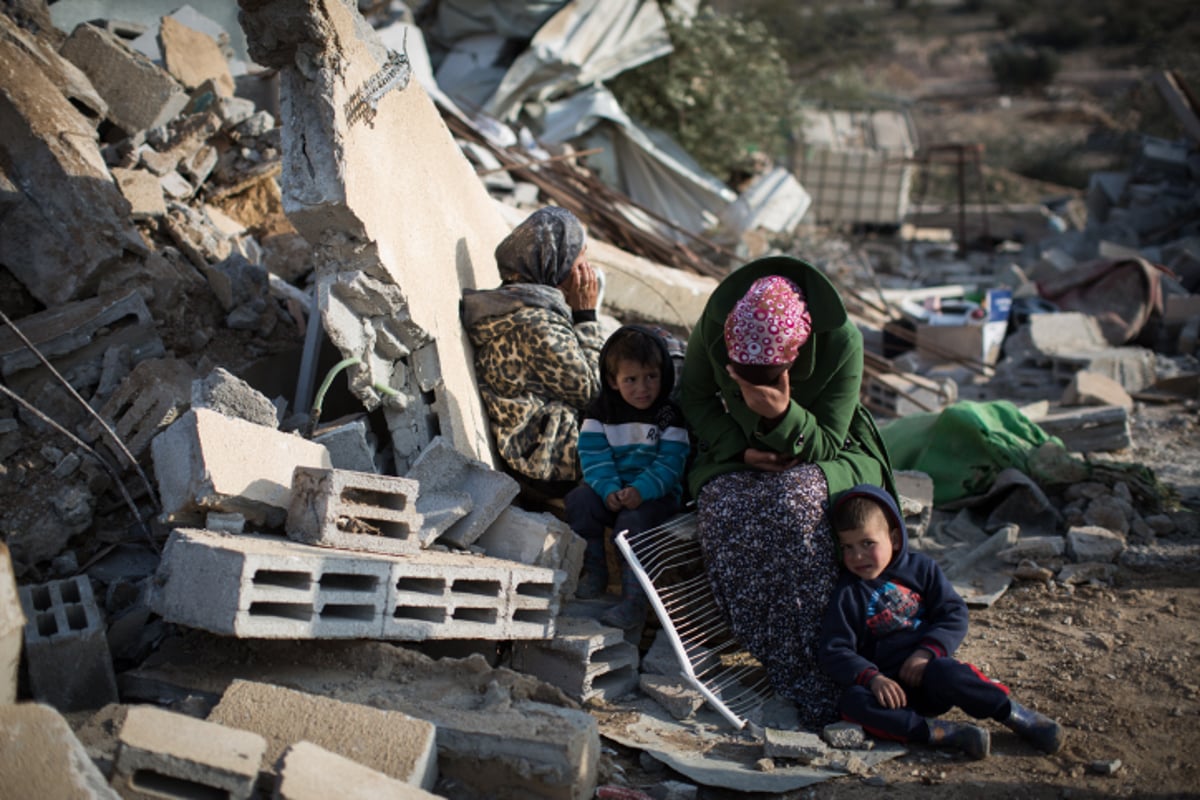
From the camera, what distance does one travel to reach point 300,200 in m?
3.69

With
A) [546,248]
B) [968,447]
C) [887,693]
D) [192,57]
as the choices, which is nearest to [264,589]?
[887,693]

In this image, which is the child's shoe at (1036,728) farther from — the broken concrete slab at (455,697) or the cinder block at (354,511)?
the cinder block at (354,511)

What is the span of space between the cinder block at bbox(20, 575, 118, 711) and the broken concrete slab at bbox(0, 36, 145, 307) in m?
1.90

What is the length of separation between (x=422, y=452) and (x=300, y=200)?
3.38 ft

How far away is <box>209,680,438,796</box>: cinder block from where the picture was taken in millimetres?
2674

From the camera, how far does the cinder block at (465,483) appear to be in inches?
147

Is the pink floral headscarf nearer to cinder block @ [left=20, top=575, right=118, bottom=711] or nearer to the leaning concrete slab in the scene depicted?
the leaning concrete slab

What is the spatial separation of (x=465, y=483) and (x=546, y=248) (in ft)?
4.28

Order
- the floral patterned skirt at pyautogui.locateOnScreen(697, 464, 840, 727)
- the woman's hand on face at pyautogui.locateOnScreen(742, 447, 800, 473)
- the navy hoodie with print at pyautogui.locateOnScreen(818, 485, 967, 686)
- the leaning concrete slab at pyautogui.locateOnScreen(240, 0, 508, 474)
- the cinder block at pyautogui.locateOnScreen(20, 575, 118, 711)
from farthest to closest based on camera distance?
the woman's hand on face at pyautogui.locateOnScreen(742, 447, 800, 473)
the leaning concrete slab at pyautogui.locateOnScreen(240, 0, 508, 474)
the floral patterned skirt at pyautogui.locateOnScreen(697, 464, 840, 727)
the navy hoodie with print at pyautogui.locateOnScreen(818, 485, 967, 686)
the cinder block at pyautogui.locateOnScreen(20, 575, 118, 711)

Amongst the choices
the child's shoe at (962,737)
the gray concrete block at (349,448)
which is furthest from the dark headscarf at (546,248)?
the child's shoe at (962,737)

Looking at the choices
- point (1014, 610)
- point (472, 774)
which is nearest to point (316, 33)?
point (472, 774)

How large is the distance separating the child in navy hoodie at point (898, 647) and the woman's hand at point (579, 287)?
1651mm

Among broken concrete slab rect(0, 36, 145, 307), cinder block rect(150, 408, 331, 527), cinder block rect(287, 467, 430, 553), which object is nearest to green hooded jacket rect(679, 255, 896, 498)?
cinder block rect(287, 467, 430, 553)

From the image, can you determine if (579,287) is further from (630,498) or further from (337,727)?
(337,727)
